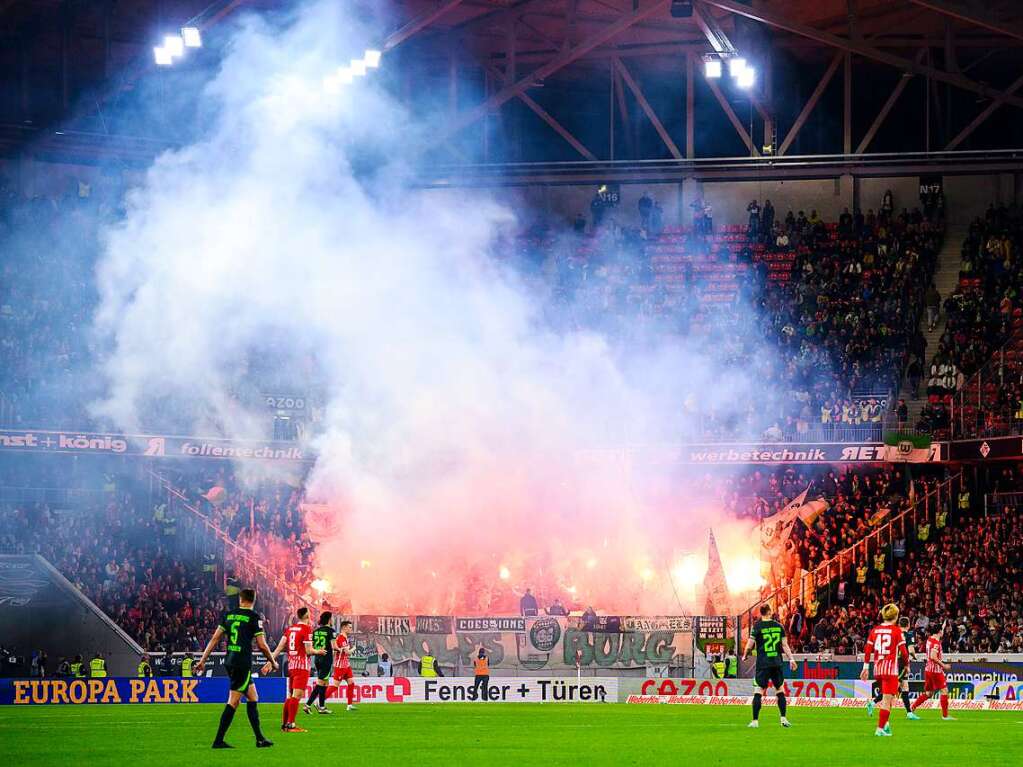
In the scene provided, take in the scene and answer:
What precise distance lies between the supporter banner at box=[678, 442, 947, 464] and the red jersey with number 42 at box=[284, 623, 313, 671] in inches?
795

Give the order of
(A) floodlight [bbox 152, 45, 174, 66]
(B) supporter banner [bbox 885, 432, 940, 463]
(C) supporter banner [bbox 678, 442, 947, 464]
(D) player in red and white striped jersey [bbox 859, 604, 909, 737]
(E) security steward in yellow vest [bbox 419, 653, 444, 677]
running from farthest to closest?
1. (C) supporter banner [bbox 678, 442, 947, 464]
2. (B) supporter banner [bbox 885, 432, 940, 463]
3. (A) floodlight [bbox 152, 45, 174, 66]
4. (E) security steward in yellow vest [bbox 419, 653, 444, 677]
5. (D) player in red and white striped jersey [bbox 859, 604, 909, 737]

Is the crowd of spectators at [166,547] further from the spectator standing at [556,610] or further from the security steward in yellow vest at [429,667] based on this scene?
the spectator standing at [556,610]

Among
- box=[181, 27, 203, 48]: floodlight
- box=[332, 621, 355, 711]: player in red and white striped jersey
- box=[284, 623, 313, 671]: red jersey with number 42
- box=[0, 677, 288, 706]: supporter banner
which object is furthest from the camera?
box=[181, 27, 203, 48]: floodlight

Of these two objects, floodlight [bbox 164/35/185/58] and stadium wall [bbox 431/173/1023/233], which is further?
stadium wall [bbox 431/173/1023/233]

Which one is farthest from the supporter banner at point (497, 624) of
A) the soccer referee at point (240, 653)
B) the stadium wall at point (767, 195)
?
the stadium wall at point (767, 195)

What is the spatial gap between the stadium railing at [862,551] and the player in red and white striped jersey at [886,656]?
1593 cm

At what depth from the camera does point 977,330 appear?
42875mm

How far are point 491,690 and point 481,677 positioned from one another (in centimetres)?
102

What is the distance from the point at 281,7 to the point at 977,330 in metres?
22.7

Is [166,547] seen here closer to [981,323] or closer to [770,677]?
[770,677]

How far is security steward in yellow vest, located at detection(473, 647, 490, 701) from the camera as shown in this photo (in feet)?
109

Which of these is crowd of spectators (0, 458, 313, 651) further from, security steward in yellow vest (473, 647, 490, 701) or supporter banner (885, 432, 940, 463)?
supporter banner (885, 432, 940, 463)

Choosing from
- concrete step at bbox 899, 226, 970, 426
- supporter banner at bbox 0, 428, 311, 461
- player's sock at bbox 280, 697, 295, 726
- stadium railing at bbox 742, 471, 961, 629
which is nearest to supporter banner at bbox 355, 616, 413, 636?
supporter banner at bbox 0, 428, 311, 461

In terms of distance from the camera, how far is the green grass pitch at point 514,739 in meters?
16.5
